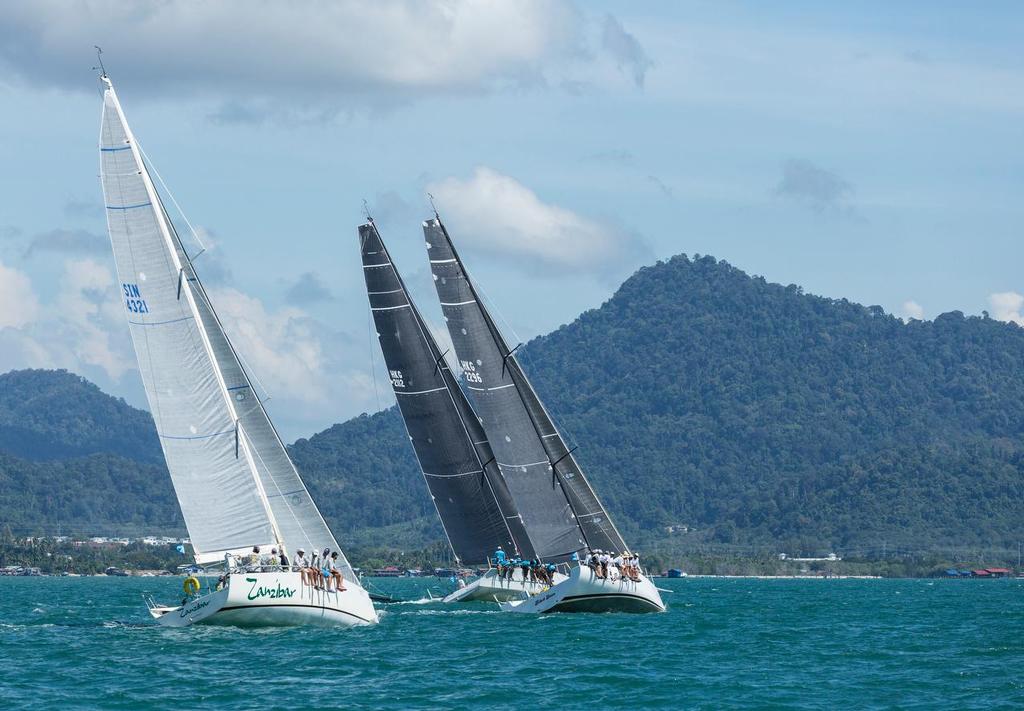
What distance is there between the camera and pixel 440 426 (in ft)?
212

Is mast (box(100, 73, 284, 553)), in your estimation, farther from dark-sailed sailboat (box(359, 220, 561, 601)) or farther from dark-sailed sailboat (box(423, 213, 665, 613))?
dark-sailed sailboat (box(359, 220, 561, 601))

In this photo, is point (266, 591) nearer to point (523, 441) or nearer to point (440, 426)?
point (523, 441)

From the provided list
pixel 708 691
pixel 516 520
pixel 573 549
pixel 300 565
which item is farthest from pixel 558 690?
pixel 516 520

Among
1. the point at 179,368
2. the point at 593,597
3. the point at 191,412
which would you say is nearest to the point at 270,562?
the point at 191,412

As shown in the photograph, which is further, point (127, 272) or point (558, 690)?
point (127, 272)

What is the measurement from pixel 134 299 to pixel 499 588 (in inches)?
922

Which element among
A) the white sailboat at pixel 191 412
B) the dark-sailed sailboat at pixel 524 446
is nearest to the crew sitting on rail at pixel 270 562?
the white sailboat at pixel 191 412

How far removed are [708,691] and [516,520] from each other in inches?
1133

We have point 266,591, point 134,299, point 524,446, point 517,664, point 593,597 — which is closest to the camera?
point 517,664

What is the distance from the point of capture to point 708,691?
3650 cm

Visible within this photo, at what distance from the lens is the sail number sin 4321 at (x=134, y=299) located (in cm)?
4388

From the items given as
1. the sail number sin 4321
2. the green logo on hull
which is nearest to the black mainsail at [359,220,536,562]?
the sail number sin 4321

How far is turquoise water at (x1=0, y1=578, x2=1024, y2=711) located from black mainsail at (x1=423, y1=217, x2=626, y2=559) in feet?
11.7

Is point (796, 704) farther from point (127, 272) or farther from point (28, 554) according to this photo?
point (28, 554)
